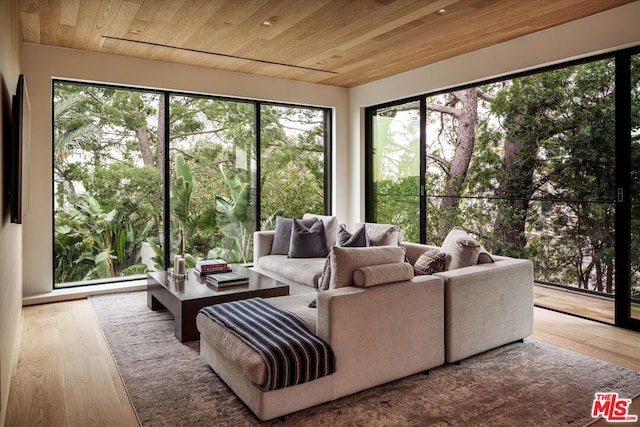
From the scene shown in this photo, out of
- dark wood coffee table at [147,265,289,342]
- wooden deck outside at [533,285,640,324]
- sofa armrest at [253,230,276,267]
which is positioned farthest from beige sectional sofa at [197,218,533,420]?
sofa armrest at [253,230,276,267]

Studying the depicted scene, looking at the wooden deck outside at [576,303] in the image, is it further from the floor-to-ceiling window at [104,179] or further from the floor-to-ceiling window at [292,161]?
the floor-to-ceiling window at [104,179]

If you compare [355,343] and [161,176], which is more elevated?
[161,176]

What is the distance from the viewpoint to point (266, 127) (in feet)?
20.9

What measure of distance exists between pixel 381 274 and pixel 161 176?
12.3ft

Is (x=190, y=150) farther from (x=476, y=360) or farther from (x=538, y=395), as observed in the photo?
(x=538, y=395)

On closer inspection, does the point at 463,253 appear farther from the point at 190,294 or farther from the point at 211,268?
the point at 211,268

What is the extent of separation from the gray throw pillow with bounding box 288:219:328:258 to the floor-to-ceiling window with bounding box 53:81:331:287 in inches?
44.1

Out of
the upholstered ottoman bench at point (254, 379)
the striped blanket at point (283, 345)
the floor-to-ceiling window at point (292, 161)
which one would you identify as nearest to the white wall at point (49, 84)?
the floor-to-ceiling window at point (292, 161)

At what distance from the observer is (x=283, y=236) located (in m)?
5.40

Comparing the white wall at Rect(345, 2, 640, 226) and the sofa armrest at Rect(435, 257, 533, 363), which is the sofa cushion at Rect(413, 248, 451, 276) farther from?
the white wall at Rect(345, 2, 640, 226)

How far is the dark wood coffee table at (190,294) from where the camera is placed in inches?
140

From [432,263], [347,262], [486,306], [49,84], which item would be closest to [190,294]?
[347,262]

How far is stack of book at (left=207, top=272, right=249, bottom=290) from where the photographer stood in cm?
396

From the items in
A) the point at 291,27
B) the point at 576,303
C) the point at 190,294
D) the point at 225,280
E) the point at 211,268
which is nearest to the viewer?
the point at 190,294
